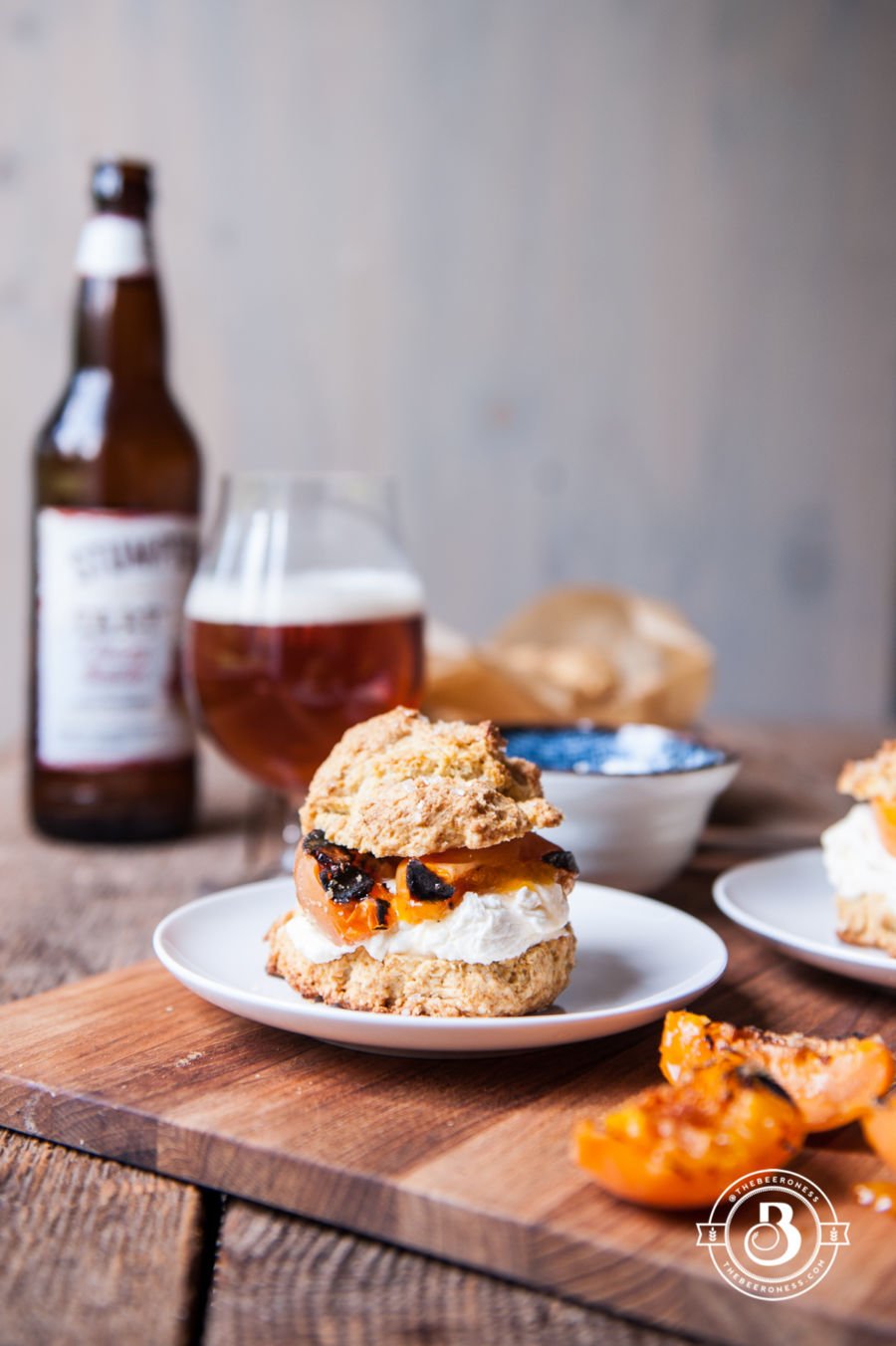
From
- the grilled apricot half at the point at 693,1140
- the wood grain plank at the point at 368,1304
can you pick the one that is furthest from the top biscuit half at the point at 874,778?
the wood grain plank at the point at 368,1304

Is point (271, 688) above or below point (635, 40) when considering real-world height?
below

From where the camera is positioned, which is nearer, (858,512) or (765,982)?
(765,982)

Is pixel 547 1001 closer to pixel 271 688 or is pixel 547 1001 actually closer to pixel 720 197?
pixel 271 688

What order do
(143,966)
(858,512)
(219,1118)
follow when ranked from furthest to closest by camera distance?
(858,512) → (143,966) → (219,1118)

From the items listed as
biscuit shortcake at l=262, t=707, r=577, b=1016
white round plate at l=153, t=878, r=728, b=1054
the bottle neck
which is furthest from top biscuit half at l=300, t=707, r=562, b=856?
the bottle neck

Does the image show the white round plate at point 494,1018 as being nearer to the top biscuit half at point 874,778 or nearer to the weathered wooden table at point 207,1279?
the weathered wooden table at point 207,1279

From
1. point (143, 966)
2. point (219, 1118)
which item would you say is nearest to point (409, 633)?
point (143, 966)

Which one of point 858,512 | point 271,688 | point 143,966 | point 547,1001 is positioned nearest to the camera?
point 547,1001

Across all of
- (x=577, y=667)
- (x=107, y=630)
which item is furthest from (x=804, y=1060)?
(x=577, y=667)
